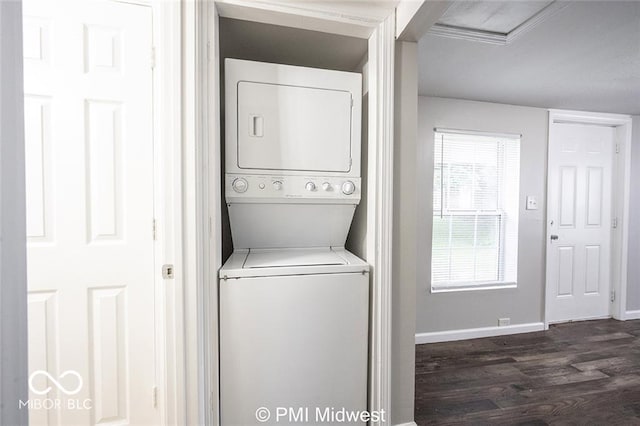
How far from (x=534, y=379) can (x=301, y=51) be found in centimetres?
293

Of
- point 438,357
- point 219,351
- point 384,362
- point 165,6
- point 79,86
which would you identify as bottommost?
point 438,357

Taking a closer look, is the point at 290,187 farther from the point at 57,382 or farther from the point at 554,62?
the point at 554,62

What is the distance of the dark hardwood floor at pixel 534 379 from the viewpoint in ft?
5.44

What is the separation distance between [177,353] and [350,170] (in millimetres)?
1161

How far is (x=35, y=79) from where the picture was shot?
1.03 metres

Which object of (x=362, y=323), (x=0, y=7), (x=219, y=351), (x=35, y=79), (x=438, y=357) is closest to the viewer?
(x=0, y=7)

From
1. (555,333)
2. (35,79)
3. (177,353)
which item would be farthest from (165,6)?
(555,333)

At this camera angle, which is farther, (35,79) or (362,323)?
(362,323)

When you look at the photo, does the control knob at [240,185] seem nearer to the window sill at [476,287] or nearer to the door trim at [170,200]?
the door trim at [170,200]

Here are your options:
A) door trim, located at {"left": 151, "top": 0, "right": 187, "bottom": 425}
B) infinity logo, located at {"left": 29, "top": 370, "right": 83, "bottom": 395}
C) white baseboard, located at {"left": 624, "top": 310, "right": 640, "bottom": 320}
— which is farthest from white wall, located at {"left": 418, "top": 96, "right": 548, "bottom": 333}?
infinity logo, located at {"left": 29, "top": 370, "right": 83, "bottom": 395}

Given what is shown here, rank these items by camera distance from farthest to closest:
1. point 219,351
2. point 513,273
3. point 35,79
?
point 513,273, point 219,351, point 35,79

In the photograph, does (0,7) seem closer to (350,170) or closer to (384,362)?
(350,170)

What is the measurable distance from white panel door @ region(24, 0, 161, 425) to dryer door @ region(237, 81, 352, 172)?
1.38 feet

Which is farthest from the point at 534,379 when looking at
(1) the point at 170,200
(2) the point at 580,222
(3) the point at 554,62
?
(1) the point at 170,200
